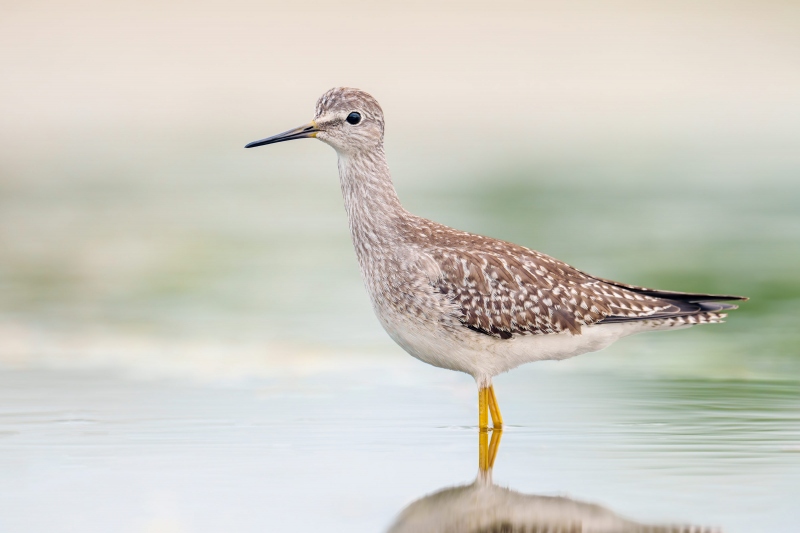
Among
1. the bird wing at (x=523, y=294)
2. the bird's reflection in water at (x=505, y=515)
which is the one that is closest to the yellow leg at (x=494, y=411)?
the bird wing at (x=523, y=294)

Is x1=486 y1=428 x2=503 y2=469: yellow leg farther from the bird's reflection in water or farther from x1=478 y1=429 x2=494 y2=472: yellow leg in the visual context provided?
the bird's reflection in water

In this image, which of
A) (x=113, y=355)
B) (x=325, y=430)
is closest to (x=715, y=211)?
(x=113, y=355)

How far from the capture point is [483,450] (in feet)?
35.6

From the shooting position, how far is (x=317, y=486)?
9.60 meters

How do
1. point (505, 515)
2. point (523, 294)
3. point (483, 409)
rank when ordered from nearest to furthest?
point (505, 515) → point (483, 409) → point (523, 294)

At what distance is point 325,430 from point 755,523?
3949mm

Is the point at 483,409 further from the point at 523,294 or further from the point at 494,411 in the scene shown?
the point at 523,294

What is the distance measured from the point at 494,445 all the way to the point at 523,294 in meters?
1.62

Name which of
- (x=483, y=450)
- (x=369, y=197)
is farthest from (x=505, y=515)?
(x=369, y=197)

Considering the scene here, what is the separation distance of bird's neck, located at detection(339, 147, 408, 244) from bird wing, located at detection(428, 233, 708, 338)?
0.54 metres

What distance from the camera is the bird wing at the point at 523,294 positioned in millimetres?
11844

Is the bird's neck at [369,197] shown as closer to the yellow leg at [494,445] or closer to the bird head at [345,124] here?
the bird head at [345,124]

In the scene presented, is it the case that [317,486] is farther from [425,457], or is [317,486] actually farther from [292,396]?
[292,396]

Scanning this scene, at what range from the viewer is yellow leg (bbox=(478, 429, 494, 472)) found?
10.4 m
